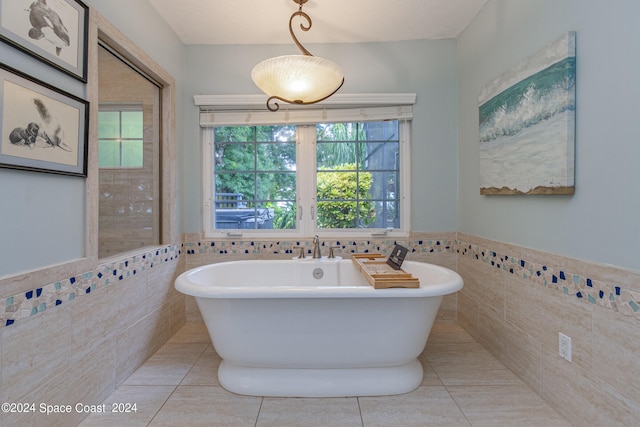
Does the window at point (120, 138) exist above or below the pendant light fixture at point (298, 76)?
below

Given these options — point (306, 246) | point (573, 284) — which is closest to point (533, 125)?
point (573, 284)

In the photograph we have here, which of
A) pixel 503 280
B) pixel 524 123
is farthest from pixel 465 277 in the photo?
pixel 524 123

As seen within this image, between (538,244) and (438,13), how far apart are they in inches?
67.8

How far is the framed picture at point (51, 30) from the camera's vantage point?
112cm

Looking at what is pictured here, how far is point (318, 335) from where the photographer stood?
62.5 inches

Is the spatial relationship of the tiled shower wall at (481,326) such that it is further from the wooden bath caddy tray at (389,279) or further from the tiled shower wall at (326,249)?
the wooden bath caddy tray at (389,279)

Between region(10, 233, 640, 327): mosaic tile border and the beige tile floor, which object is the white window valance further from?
the beige tile floor

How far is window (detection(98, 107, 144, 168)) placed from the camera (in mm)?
1823

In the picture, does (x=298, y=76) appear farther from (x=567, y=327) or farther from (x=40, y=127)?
(x=567, y=327)

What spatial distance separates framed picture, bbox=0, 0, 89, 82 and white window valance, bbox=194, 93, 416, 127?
110cm

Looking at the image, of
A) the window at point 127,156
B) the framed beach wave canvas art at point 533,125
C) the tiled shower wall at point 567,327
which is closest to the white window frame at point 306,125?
the window at point 127,156

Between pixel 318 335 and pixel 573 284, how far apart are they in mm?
1237

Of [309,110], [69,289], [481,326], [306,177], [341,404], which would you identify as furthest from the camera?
[306,177]

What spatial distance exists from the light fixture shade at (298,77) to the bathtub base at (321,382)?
5.20 feet
